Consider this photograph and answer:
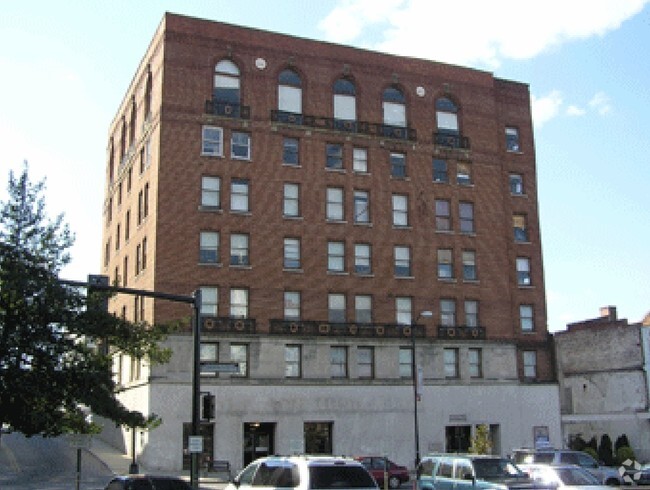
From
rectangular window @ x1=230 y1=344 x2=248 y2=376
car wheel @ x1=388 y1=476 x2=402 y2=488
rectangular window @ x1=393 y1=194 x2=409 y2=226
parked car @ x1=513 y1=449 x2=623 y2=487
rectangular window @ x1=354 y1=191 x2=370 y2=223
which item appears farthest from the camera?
rectangular window @ x1=393 y1=194 x2=409 y2=226

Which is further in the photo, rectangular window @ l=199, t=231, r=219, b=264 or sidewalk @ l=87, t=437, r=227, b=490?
rectangular window @ l=199, t=231, r=219, b=264

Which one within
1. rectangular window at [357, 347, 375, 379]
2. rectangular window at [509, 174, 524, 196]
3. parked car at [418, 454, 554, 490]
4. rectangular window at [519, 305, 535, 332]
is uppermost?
rectangular window at [509, 174, 524, 196]

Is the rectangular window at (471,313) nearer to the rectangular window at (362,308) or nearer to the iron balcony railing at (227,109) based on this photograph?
the rectangular window at (362,308)

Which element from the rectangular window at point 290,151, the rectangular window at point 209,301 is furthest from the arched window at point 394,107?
the rectangular window at point 209,301

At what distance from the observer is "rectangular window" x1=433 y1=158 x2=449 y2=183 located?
56.5 m

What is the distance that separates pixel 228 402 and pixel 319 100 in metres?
20.3

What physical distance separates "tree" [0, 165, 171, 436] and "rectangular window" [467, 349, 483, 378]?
30826mm

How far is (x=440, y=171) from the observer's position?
186 ft

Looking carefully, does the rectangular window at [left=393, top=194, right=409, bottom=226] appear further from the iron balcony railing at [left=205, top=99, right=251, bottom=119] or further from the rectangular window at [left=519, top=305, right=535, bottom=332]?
the iron balcony railing at [left=205, top=99, right=251, bottom=119]

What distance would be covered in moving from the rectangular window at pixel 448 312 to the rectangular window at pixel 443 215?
4.94 meters

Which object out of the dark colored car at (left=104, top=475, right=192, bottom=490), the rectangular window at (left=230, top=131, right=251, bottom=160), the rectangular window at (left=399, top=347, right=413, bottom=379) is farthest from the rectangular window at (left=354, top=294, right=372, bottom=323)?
the dark colored car at (left=104, top=475, right=192, bottom=490)

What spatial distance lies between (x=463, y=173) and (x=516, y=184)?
16.1ft

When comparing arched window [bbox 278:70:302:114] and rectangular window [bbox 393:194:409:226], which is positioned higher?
arched window [bbox 278:70:302:114]

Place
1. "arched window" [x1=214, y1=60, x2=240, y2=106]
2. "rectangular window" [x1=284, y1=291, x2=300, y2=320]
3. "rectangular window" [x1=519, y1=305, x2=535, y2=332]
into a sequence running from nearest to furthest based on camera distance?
"rectangular window" [x1=284, y1=291, x2=300, y2=320]
"arched window" [x1=214, y1=60, x2=240, y2=106]
"rectangular window" [x1=519, y1=305, x2=535, y2=332]
